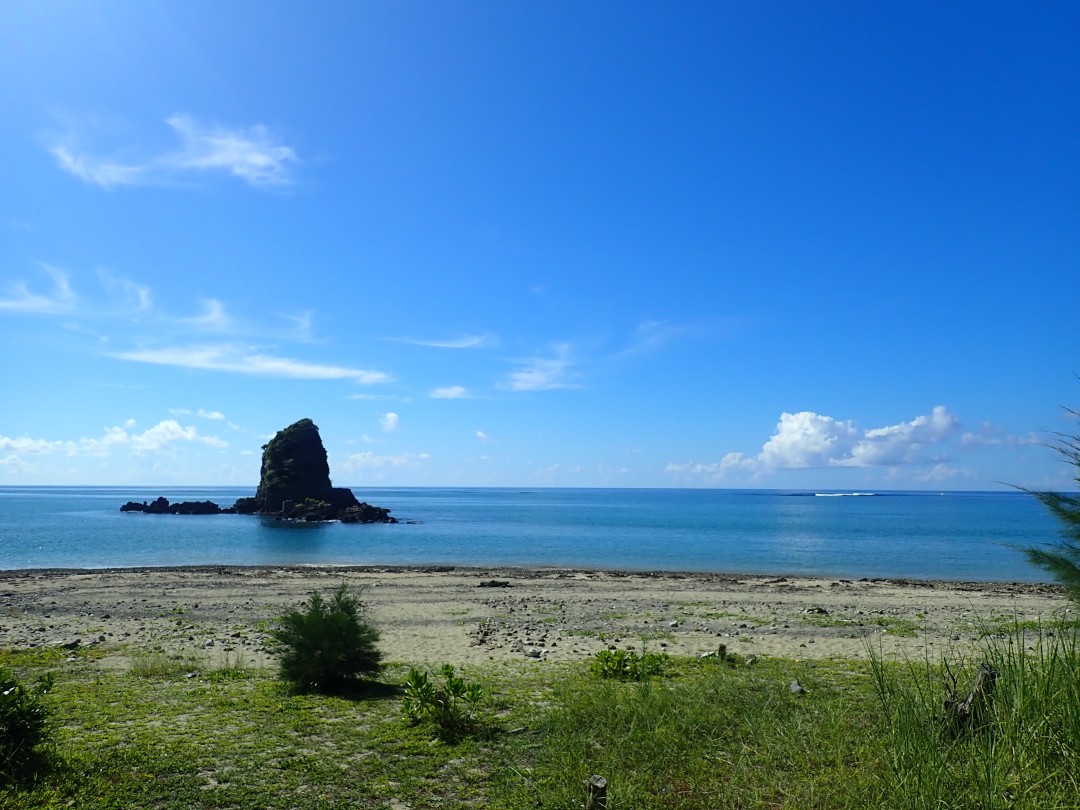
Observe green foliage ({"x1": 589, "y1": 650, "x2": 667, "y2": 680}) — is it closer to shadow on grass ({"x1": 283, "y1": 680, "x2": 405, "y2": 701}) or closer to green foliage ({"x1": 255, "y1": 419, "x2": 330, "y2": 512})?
shadow on grass ({"x1": 283, "y1": 680, "x2": 405, "y2": 701})

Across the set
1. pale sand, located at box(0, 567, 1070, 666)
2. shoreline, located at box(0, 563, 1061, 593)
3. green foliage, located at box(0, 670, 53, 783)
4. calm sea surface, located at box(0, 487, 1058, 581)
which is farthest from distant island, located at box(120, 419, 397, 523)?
green foliage, located at box(0, 670, 53, 783)

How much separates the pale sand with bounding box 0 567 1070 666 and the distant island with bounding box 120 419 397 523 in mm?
79389

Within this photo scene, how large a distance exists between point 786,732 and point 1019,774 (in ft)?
7.59

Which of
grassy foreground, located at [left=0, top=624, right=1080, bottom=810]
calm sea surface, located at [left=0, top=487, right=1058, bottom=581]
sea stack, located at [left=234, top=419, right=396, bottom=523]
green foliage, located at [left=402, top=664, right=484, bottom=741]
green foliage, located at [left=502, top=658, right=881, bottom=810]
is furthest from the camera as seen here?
sea stack, located at [left=234, top=419, right=396, bottom=523]

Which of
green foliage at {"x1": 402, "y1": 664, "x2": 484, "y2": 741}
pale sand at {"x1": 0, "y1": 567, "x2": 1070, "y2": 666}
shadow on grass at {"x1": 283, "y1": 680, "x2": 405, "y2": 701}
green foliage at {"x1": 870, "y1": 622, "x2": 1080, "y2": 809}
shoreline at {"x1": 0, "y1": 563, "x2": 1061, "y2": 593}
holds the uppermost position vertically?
green foliage at {"x1": 870, "y1": 622, "x2": 1080, "y2": 809}

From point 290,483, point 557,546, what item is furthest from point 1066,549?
point 290,483

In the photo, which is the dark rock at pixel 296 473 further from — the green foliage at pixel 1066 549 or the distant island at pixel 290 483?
the green foliage at pixel 1066 549

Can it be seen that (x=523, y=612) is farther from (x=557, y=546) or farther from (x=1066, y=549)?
(x=557, y=546)

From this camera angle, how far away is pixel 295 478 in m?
120

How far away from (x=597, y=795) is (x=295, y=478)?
12228cm

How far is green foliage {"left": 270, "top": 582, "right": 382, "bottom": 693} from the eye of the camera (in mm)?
11125

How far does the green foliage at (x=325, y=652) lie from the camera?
1112 centimetres

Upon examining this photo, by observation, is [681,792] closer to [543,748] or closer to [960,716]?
[543,748]

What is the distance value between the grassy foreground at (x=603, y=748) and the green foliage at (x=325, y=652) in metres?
0.48
